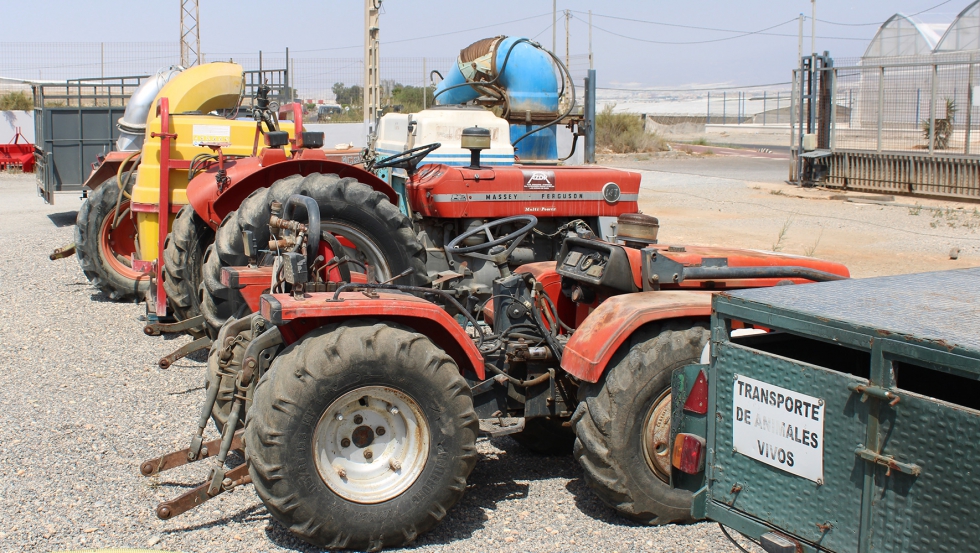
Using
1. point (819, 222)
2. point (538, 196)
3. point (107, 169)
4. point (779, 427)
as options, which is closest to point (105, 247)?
point (107, 169)

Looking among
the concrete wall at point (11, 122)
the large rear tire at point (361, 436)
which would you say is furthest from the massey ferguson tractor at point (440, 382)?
the concrete wall at point (11, 122)

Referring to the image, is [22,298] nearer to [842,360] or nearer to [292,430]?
[292,430]

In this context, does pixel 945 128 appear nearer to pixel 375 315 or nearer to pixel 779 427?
pixel 375 315

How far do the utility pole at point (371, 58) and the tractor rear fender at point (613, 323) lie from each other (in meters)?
12.5

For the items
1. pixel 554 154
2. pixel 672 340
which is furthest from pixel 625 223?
pixel 554 154

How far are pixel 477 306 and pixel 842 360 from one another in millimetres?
2180

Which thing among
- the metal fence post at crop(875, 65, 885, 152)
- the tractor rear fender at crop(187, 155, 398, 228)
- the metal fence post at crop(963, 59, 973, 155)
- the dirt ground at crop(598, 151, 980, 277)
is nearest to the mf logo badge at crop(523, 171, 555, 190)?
the tractor rear fender at crop(187, 155, 398, 228)

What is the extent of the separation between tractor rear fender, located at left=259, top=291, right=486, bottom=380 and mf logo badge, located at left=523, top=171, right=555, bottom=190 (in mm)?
2965

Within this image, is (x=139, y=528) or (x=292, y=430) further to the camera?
(x=139, y=528)

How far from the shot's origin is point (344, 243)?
20.0ft

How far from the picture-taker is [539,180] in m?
7.00

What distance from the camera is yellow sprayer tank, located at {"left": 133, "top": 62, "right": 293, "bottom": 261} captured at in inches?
314

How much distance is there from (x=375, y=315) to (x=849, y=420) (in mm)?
2024

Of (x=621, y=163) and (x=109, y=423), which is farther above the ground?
(x=621, y=163)
